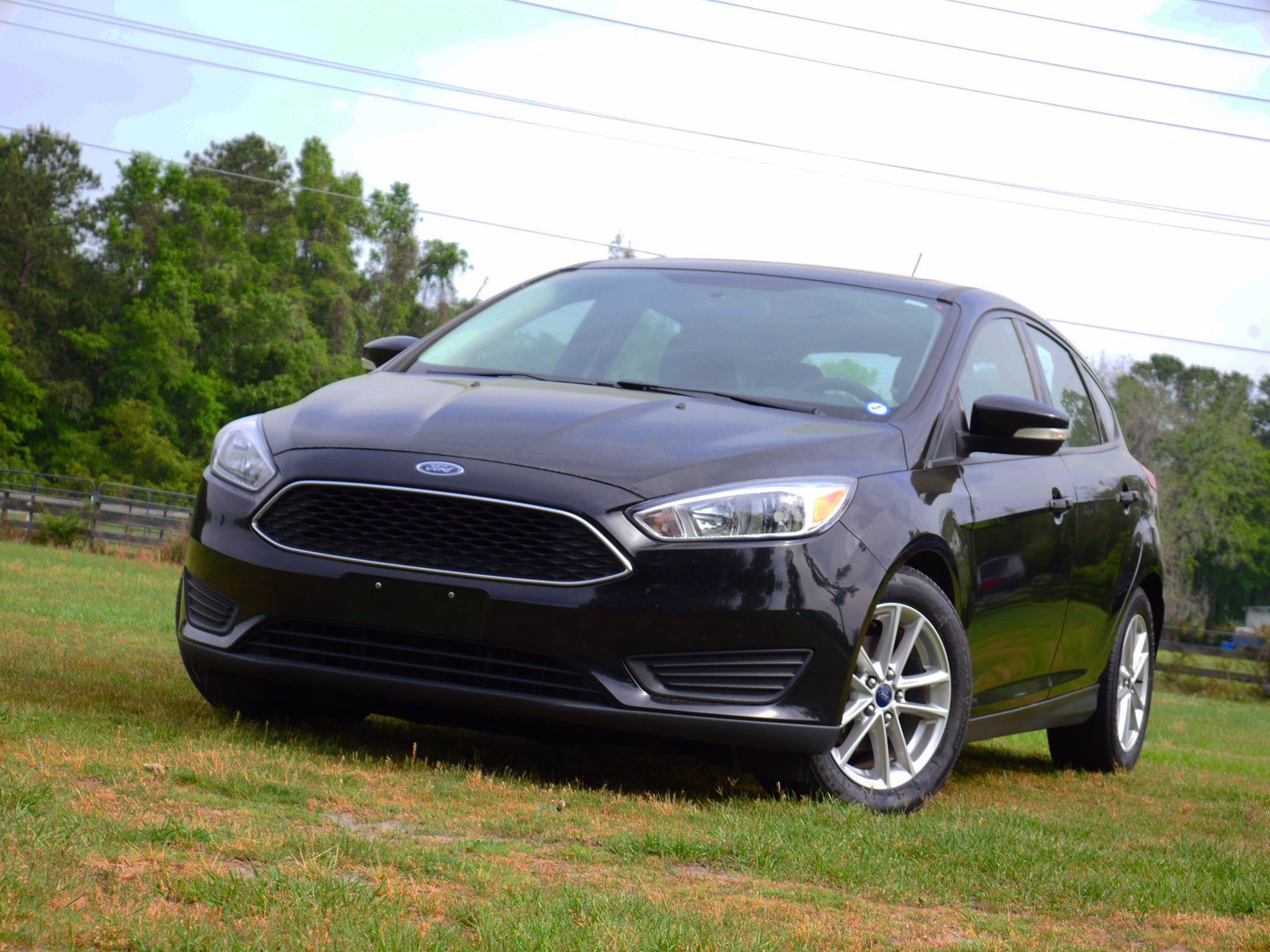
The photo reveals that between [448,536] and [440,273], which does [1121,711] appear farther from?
[440,273]

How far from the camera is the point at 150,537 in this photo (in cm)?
3297

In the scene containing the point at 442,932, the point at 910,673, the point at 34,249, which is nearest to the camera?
the point at 442,932

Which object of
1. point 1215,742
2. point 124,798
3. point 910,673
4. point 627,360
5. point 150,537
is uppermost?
point 627,360

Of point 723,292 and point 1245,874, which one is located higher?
point 723,292

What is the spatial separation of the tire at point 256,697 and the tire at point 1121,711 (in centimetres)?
336

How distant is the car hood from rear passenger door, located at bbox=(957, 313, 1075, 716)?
0.59 metres

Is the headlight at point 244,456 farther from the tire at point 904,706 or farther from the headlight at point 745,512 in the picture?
the tire at point 904,706

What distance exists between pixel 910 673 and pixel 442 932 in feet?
8.52

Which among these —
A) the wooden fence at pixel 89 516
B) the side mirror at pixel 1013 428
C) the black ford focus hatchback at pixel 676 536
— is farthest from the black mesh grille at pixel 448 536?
the wooden fence at pixel 89 516

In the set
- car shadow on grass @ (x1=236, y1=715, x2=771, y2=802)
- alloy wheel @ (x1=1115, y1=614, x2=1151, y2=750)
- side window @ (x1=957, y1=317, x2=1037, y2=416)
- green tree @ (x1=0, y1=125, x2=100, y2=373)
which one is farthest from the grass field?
green tree @ (x1=0, y1=125, x2=100, y2=373)

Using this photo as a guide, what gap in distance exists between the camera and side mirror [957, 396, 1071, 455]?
5.21 metres

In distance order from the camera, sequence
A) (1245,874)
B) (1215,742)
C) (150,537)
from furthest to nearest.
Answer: (150,537) < (1215,742) < (1245,874)

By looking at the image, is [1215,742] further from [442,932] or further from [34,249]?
[34,249]

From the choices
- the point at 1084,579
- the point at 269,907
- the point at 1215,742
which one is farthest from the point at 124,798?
the point at 1215,742
